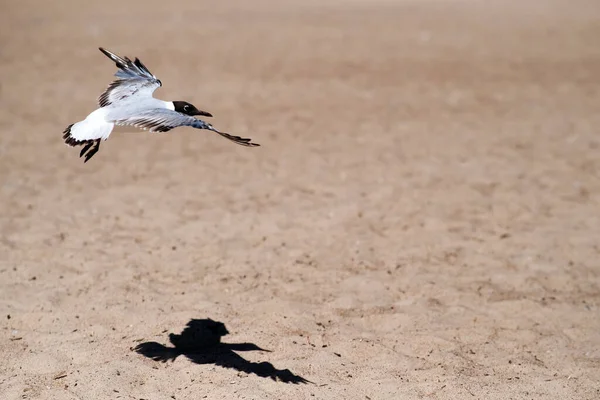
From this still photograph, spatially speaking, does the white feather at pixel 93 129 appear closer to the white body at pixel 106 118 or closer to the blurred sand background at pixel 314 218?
the white body at pixel 106 118

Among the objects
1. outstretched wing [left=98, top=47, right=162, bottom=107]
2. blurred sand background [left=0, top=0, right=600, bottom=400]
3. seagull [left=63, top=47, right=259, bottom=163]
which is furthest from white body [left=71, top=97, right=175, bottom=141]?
blurred sand background [left=0, top=0, right=600, bottom=400]

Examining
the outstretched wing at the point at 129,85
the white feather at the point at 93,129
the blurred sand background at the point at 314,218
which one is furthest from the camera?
the outstretched wing at the point at 129,85

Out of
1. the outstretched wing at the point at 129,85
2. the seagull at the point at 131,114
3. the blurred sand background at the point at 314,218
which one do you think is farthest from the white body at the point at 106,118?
the blurred sand background at the point at 314,218

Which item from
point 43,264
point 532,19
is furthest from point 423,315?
point 532,19

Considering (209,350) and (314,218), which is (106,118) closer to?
(209,350)

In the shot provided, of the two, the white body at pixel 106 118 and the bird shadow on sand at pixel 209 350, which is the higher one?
the white body at pixel 106 118

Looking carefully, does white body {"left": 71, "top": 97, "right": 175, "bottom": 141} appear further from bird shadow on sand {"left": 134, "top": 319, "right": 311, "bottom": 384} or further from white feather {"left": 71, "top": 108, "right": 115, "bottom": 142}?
bird shadow on sand {"left": 134, "top": 319, "right": 311, "bottom": 384}

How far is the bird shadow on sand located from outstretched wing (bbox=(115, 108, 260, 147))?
55.5 inches

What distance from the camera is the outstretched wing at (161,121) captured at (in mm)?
4285

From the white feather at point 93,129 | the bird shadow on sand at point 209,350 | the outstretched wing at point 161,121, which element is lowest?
the bird shadow on sand at point 209,350

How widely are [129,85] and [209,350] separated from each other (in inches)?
79.0

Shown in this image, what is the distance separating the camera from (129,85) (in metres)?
5.38

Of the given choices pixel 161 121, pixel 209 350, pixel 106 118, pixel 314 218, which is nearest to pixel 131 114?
pixel 106 118

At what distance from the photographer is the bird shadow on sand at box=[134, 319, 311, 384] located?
14.9 ft
